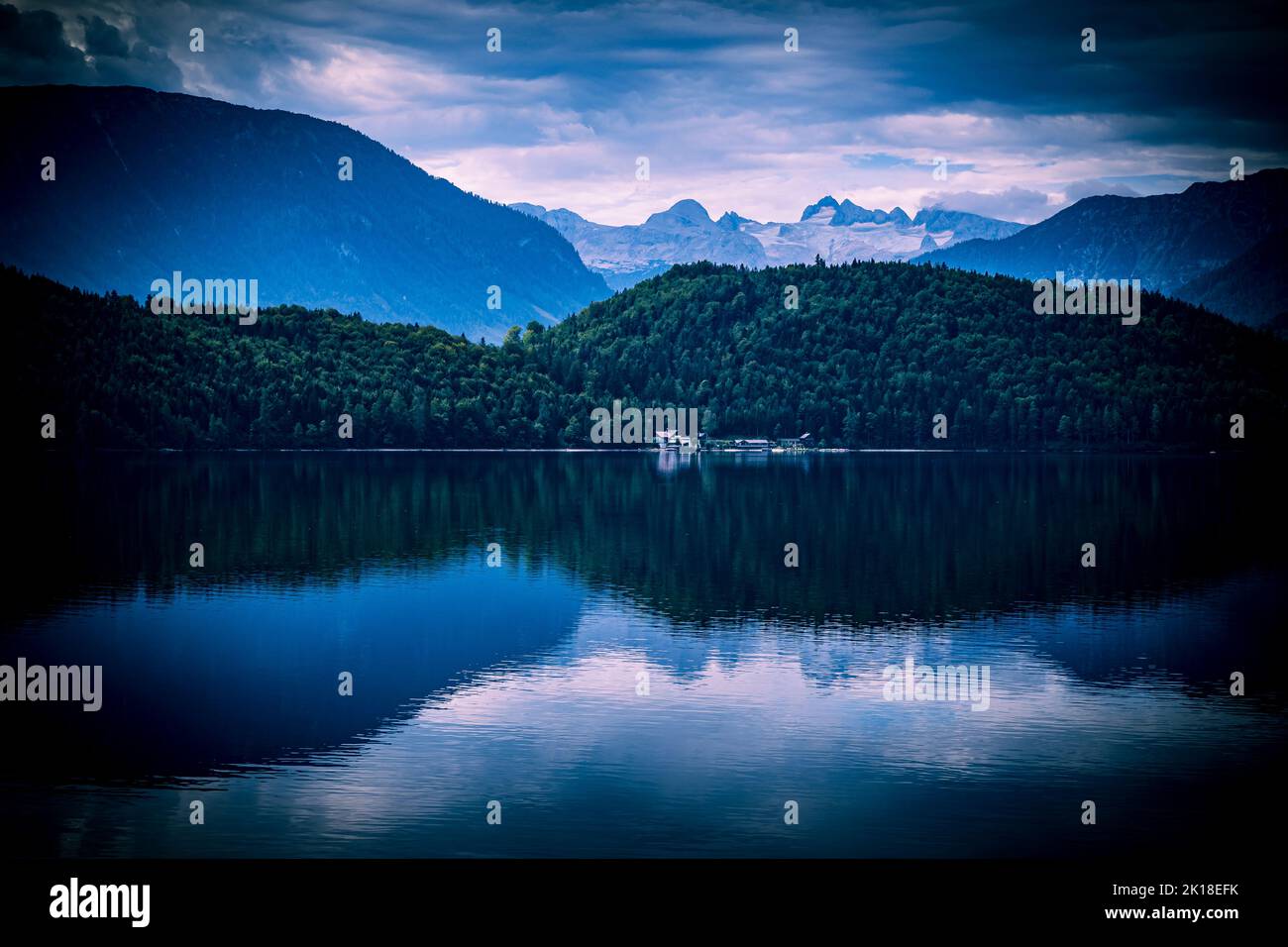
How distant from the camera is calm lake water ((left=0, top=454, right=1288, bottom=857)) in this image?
1526 inches

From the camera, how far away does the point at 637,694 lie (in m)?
54.4

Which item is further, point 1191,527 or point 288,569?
point 1191,527

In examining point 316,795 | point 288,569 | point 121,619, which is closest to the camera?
point 316,795

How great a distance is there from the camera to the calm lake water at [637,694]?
3875 cm
